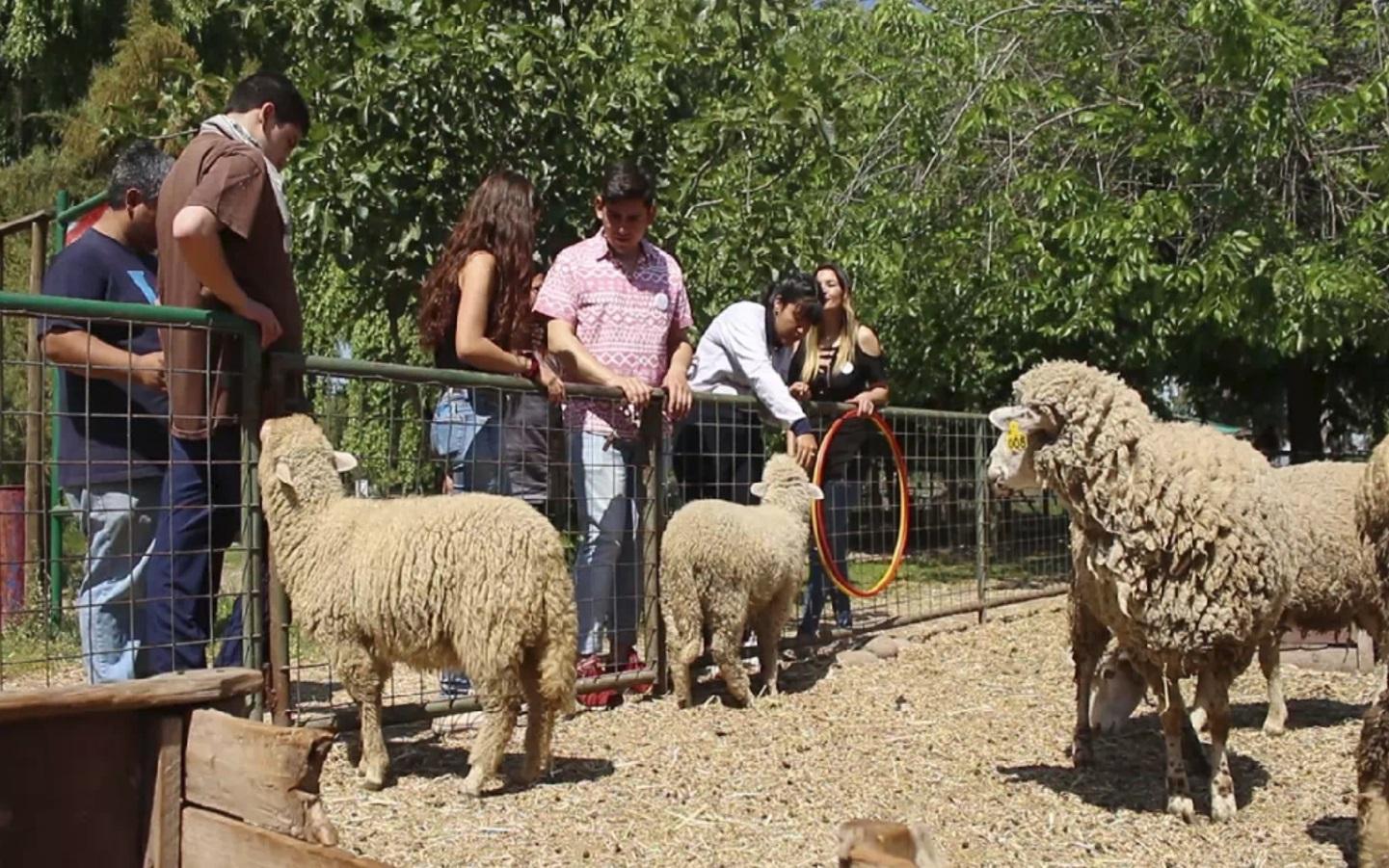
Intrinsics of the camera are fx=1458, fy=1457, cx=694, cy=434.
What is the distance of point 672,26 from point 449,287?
10.8ft

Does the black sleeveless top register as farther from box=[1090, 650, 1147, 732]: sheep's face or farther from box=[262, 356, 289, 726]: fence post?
box=[262, 356, 289, 726]: fence post

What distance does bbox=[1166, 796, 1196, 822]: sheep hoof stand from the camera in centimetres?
477

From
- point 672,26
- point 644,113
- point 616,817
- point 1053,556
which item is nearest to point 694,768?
point 616,817

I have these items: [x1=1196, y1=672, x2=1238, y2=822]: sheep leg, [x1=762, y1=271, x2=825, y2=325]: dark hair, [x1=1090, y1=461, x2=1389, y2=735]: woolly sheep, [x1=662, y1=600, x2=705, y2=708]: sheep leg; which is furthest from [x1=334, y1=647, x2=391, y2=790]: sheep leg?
[x1=762, y1=271, x2=825, y2=325]: dark hair

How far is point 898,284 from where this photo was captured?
41.7 feet

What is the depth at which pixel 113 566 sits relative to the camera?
4.84 meters

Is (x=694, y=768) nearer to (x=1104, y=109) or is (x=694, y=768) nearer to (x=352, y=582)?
(x=352, y=582)

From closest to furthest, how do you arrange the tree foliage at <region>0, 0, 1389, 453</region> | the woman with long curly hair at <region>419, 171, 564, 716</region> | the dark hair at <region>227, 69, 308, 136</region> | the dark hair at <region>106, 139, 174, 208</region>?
1. the dark hair at <region>227, 69, 308, 136</region>
2. the dark hair at <region>106, 139, 174, 208</region>
3. the woman with long curly hair at <region>419, 171, 564, 716</region>
4. the tree foliage at <region>0, 0, 1389, 453</region>

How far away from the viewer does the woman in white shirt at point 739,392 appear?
23.8 ft

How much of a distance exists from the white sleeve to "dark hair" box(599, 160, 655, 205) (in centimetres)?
132

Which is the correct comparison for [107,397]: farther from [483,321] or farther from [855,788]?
[855,788]

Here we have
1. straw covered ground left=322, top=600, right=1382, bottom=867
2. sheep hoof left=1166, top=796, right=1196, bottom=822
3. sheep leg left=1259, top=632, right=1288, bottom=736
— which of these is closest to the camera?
straw covered ground left=322, top=600, right=1382, bottom=867

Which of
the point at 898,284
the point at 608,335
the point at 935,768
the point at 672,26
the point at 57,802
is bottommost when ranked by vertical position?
the point at 935,768

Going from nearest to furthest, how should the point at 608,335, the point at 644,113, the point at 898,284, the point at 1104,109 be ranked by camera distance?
the point at 608,335, the point at 644,113, the point at 1104,109, the point at 898,284
